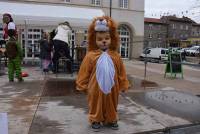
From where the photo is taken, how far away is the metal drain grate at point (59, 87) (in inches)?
345

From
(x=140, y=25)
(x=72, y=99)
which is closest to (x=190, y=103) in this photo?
(x=72, y=99)

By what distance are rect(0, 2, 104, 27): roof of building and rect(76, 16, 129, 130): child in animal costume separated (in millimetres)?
12768

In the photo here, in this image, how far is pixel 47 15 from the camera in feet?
63.3

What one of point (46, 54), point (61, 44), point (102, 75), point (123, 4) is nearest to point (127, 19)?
point (123, 4)

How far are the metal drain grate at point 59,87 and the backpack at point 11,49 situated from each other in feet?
4.21

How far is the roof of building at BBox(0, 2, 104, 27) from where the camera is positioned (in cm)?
1797

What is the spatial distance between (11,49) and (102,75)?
558cm

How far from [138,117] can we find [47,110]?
1.76 meters

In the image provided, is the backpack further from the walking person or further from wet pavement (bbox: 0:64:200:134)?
the walking person

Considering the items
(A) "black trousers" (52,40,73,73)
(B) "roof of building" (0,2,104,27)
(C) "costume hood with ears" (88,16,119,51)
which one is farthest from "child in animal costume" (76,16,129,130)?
(B) "roof of building" (0,2,104,27)

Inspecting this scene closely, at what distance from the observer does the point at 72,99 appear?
7.97m

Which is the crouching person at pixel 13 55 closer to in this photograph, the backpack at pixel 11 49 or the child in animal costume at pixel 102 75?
the backpack at pixel 11 49

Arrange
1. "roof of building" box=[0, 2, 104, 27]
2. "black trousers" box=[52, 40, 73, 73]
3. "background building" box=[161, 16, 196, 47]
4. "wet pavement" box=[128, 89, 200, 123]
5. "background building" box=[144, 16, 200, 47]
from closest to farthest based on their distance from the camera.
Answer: "wet pavement" box=[128, 89, 200, 123] < "black trousers" box=[52, 40, 73, 73] < "roof of building" box=[0, 2, 104, 27] < "background building" box=[144, 16, 200, 47] < "background building" box=[161, 16, 196, 47]

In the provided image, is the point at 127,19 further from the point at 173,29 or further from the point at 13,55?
the point at 173,29
